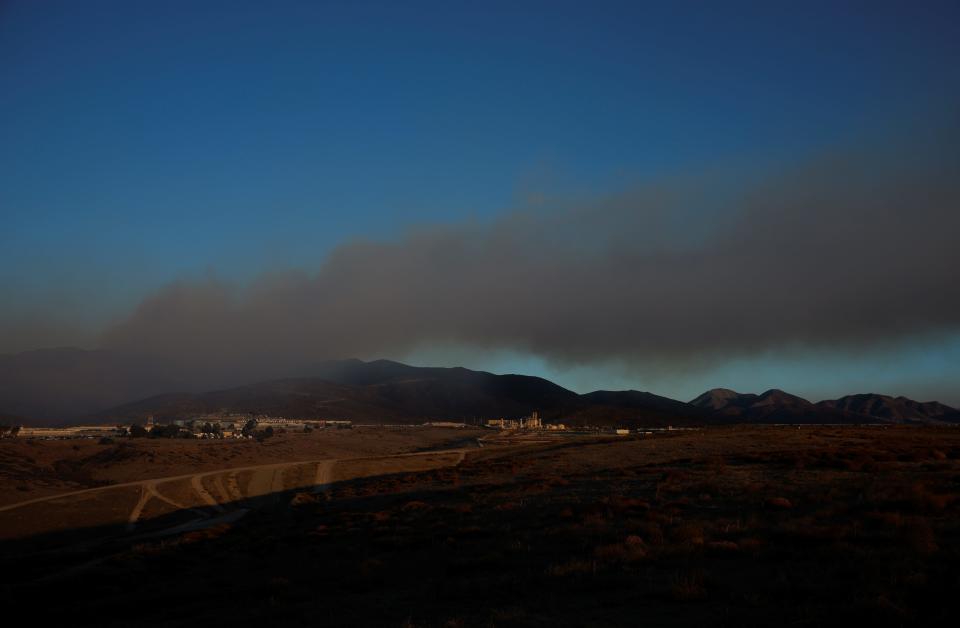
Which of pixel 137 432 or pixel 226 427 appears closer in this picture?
pixel 137 432

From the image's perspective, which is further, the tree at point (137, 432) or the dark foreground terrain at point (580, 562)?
the tree at point (137, 432)

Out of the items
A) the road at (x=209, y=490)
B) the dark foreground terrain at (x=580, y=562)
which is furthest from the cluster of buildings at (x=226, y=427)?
the dark foreground terrain at (x=580, y=562)

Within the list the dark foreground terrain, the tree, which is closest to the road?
the dark foreground terrain

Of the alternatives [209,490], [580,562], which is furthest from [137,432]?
[580,562]

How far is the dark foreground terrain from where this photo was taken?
1090cm

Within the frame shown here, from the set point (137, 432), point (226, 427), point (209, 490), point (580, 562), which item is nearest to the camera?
point (580, 562)

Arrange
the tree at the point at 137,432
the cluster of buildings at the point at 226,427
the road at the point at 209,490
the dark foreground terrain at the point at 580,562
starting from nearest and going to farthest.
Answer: the dark foreground terrain at the point at 580,562
the road at the point at 209,490
the tree at the point at 137,432
the cluster of buildings at the point at 226,427

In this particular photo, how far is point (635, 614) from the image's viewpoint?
1070cm

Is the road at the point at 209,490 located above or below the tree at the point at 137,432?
below

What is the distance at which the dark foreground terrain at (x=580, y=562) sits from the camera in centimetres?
1090

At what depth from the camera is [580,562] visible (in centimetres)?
1462

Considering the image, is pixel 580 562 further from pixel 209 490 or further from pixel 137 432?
pixel 137 432

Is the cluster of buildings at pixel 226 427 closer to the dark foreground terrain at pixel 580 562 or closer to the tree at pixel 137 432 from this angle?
the tree at pixel 137 432

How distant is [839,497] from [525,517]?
35.8 feet
